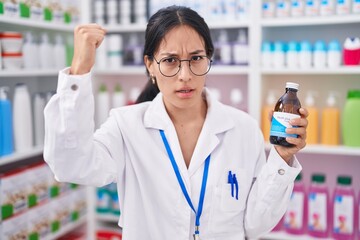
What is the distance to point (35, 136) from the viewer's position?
2387mm

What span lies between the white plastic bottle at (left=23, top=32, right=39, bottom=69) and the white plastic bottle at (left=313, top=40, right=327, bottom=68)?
1588 mm

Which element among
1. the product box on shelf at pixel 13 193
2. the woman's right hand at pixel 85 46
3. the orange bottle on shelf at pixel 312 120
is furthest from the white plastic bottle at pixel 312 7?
the product box on shelf at pixel 13 193

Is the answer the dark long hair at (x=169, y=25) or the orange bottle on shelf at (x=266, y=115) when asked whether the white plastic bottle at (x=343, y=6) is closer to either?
the orange bottle on shelf at (x=266, y=115)

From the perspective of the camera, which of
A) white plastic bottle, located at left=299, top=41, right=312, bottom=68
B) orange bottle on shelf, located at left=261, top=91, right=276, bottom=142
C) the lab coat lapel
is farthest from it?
orange bottle on shelf, located at left=261, top=91, right=276, bottom=142

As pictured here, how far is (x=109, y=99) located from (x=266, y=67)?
3.90ft

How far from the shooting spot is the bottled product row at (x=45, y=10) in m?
2.09

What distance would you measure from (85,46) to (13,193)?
144cm

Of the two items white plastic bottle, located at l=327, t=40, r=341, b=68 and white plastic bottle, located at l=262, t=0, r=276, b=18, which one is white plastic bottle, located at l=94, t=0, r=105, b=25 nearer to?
white plastic bottle, located at l=262, t=0, r=276, b=18

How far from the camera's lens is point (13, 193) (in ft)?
7.11

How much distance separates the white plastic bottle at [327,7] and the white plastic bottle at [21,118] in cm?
168

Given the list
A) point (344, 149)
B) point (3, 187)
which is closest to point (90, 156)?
point (3, 187)

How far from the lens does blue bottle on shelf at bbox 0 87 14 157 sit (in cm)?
206

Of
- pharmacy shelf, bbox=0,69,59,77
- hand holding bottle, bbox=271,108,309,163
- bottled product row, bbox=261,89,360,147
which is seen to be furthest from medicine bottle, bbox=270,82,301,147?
pharmacy shelf, bbox=0,69,59,77

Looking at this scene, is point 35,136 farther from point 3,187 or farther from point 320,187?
point 320,187
